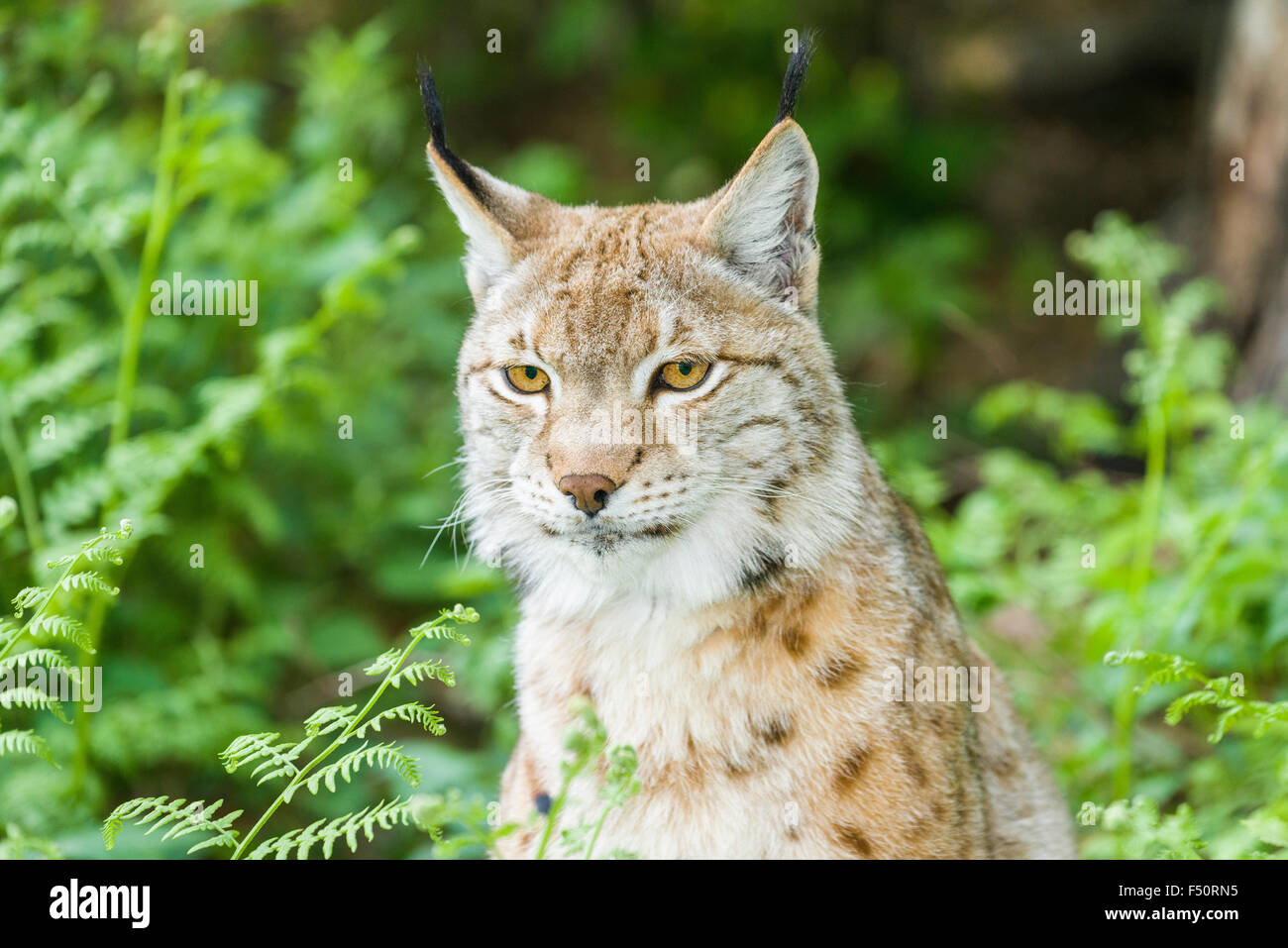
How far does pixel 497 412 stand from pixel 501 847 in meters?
1.38

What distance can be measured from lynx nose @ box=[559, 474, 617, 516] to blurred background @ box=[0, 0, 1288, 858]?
2.03 ft

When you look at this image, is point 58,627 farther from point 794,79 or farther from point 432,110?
point 794,79

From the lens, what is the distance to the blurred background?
505 centimetres

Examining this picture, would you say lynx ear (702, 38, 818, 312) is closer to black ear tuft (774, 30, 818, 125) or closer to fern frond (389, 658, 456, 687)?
black ear tuft (774, 30, 818, 125)

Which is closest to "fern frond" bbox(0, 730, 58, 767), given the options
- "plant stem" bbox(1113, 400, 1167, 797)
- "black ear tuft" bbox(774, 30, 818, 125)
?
"black ear tuft" bbox(774, 30, 818, 125)

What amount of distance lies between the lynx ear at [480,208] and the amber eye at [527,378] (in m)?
0.38

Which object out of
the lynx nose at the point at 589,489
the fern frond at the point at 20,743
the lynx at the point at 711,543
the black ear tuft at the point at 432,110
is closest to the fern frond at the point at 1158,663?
the lynx at the point at 711,543

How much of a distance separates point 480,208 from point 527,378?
0.56m


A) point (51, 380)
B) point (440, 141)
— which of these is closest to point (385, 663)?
point (440, 141)

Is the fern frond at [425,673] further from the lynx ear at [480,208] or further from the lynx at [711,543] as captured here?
the lynx ear at [480,208]

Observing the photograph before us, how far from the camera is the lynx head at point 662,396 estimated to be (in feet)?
11.6

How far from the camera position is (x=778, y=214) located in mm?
3836

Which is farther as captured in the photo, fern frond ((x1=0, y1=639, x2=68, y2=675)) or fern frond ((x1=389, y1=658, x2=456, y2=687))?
fern frond ((x1=0, y1=639, x2=68, y2=675))
